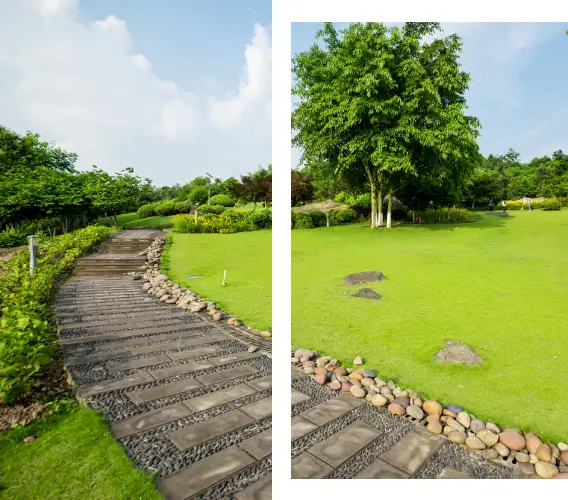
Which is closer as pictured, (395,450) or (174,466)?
(174,466)

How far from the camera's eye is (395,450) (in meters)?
1.40

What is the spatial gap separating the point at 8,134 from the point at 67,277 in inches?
483

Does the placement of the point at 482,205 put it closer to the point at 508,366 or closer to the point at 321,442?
the point at 508,366

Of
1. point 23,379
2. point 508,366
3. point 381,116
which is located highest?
point 381,116

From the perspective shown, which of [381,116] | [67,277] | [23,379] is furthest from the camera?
[381,116]

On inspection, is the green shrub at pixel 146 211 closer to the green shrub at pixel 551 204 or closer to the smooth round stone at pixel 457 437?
the smooth round stone at pixel 457 437

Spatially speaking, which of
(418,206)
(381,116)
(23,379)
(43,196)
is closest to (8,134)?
(43,196)

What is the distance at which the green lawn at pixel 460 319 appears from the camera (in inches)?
75.0

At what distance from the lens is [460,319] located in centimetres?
313

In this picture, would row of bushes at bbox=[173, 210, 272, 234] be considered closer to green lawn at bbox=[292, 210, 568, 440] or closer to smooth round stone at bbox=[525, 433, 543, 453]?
green lawn at bbox=[292, 210, 568, 440]

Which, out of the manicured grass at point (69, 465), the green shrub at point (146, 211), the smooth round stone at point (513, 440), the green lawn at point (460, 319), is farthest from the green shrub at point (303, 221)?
Answer: the manicured grass at point (69, 465)

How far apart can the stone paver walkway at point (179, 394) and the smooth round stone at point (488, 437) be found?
0.94 m

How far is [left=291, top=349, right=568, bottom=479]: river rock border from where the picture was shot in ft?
4.53

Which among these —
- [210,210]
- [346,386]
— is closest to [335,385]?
[346,386]
